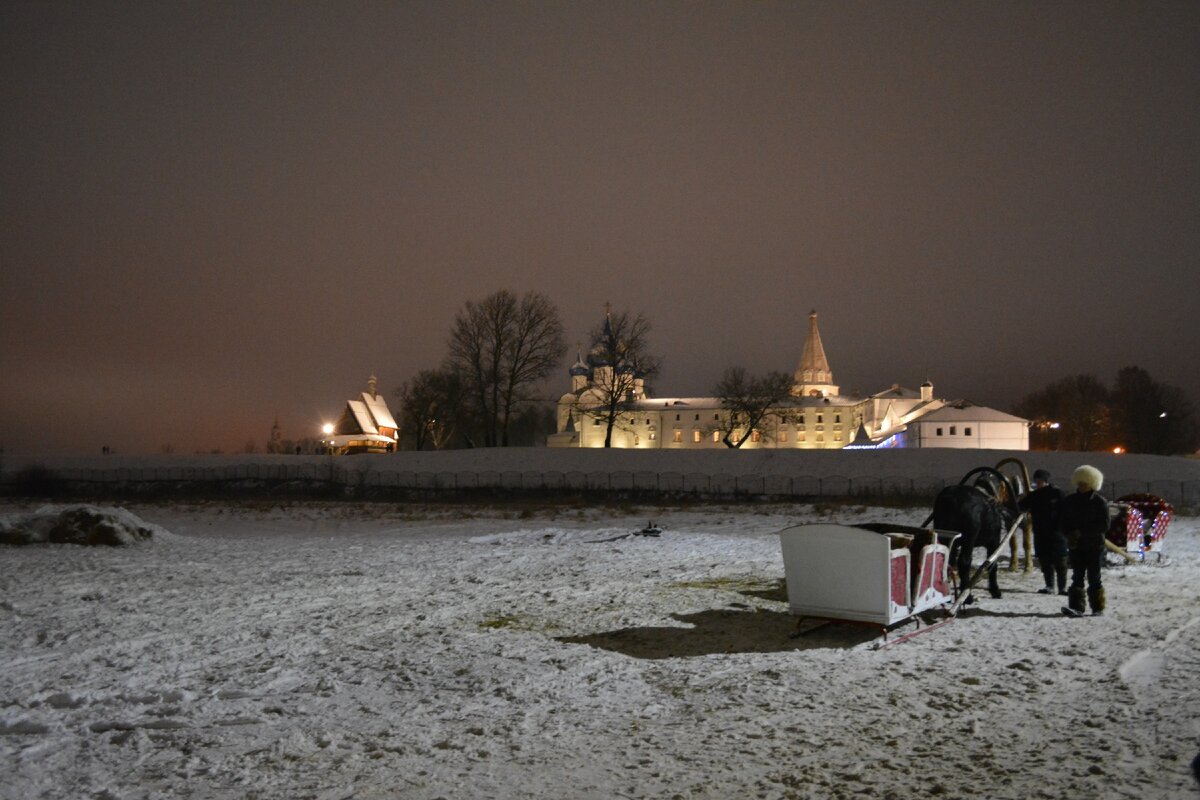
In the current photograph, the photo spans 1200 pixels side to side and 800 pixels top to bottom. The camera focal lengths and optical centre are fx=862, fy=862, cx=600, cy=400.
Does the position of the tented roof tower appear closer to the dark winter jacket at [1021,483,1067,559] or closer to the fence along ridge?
the fence along ridge

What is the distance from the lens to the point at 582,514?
34.6 meters

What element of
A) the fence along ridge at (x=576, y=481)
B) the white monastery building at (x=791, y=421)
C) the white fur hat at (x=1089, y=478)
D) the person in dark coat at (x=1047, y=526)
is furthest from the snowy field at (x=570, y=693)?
the white monastery building at (x=791, y=421)

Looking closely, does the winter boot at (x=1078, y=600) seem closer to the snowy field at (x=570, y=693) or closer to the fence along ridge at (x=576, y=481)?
the snowy field at (x=570, y=693)

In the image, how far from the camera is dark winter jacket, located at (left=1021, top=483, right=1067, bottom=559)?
12.5 meters

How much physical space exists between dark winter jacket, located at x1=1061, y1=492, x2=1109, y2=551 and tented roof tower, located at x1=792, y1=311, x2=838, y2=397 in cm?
11672

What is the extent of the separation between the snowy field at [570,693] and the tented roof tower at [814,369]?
115021mm

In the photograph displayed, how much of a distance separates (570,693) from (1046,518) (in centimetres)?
823

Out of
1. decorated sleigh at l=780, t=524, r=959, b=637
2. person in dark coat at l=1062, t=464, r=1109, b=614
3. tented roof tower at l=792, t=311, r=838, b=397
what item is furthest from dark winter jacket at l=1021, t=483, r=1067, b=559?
tented roof tower at l=792, t=311, r=838, b=397

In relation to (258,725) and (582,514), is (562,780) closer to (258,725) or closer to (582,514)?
(258,725)

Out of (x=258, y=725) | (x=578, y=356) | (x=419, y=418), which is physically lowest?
(x=258, y=725)

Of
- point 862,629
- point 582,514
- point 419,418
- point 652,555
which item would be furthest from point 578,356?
point 862,629

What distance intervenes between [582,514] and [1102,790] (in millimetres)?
29489

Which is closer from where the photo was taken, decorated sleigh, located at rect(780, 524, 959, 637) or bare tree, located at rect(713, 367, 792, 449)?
decorated sleigh, located at rect(780, 524, 959, 637)

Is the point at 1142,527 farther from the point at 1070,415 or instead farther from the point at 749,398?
the point at 1070,415
